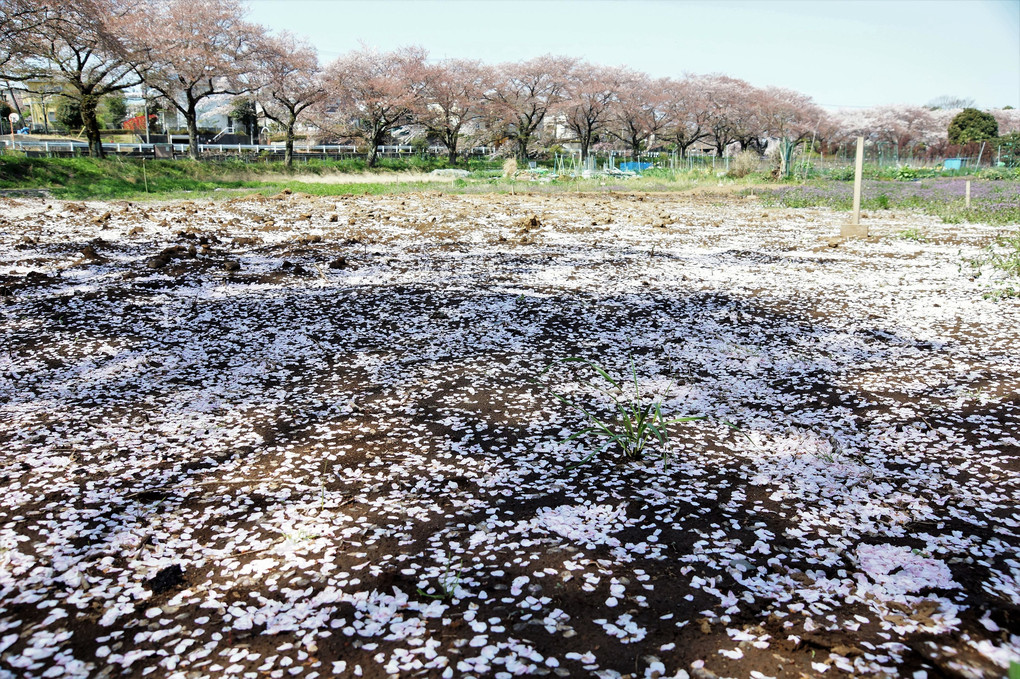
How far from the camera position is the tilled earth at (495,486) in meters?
1.70

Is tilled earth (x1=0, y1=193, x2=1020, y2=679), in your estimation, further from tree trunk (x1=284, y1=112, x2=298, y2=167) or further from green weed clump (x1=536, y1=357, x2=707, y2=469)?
tree trunk (x1=284, y1=112, x2=298, y2=167)

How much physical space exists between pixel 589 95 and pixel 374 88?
16.1 meters

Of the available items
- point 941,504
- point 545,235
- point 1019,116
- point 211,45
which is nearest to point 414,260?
point 545,235

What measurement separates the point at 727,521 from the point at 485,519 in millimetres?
841

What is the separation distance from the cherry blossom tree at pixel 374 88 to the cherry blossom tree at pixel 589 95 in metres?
10.7

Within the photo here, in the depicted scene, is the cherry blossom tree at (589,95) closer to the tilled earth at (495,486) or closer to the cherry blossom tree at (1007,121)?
the tilled earth at (495,486)

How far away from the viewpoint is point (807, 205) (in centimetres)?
1816

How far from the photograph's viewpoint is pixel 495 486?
259 centimetres

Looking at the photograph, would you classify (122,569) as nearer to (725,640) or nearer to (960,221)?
(725,640)

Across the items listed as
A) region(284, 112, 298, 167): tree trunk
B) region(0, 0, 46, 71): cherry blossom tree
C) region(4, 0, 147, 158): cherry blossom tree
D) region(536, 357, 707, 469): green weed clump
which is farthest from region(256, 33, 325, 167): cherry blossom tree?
region(536, 357, 707, 469): green weed clump

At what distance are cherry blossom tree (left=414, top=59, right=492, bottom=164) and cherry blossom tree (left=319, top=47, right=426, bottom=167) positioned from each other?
71 centimetres

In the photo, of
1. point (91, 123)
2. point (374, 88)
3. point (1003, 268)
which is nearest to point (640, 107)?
point (374, 88)

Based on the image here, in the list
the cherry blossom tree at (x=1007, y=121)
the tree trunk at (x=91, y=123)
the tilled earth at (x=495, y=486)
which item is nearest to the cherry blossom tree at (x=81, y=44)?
the tree trunk at (x=91, y=123)

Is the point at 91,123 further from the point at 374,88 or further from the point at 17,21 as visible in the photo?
the point at 374,88
